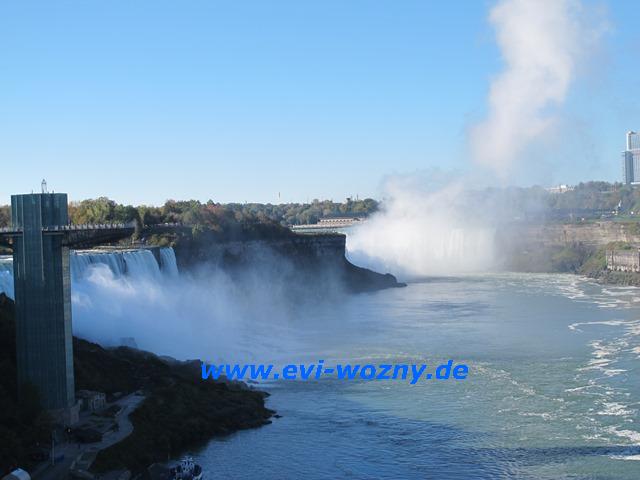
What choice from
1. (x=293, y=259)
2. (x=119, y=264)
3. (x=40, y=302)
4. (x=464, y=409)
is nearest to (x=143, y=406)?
(x=40, y=302)

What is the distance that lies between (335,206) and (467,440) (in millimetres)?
81419

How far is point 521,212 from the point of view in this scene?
70.8 m

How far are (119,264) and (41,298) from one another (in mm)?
10288

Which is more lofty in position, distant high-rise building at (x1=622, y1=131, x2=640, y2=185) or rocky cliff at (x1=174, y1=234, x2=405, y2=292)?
distant high-rise building at (x1=622, y1=131, x2=640, y2=185)

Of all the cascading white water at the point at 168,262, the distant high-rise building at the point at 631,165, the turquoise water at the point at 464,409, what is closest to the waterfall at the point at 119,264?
the cascading white water at the point at 168,262

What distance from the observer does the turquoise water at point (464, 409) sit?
507 inches

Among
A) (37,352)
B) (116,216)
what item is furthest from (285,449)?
(116,216)

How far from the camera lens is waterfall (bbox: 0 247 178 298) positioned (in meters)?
18.6

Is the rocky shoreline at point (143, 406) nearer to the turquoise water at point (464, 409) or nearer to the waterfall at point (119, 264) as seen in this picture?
the turquoise water at point (464, 409)

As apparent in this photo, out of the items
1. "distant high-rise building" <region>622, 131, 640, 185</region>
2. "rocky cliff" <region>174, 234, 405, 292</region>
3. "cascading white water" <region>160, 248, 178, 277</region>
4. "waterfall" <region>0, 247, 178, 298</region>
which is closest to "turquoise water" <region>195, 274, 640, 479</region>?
"cascading white water" <region>160, 248, 178, 277</region>

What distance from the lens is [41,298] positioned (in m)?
13.2

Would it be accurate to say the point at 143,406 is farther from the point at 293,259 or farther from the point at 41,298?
the point at 293,259

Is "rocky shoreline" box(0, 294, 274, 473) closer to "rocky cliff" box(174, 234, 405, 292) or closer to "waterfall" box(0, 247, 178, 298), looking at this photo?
"waterfall" box(0, 247, 178, 298)

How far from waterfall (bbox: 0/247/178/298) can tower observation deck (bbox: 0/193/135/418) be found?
4762mm
